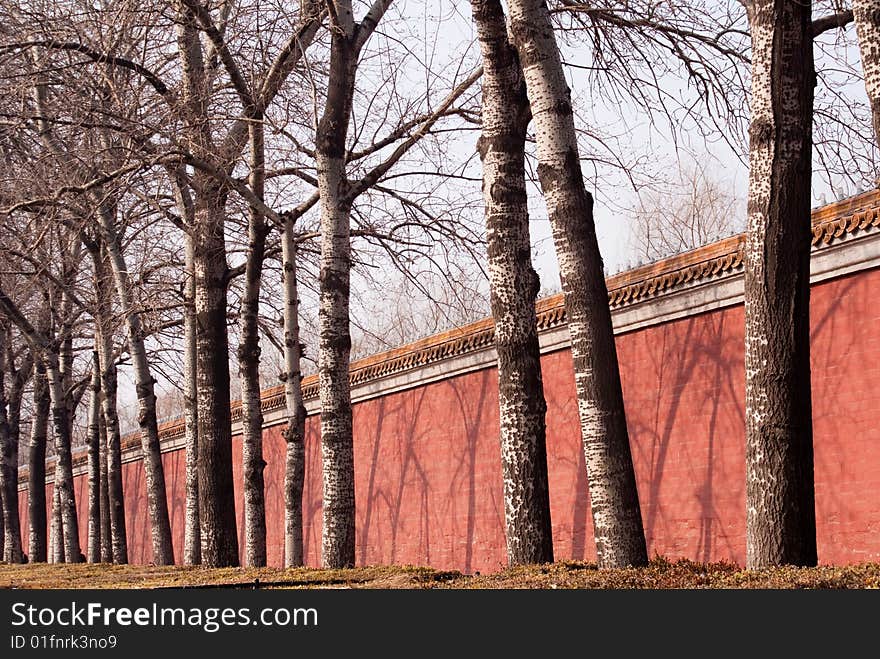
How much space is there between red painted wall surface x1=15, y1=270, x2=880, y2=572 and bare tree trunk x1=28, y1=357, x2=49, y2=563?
29.7 ft

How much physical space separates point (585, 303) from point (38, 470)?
18.5 m

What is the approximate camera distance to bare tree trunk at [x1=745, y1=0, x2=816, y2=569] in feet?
20.4

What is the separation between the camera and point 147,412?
1641 centimetres

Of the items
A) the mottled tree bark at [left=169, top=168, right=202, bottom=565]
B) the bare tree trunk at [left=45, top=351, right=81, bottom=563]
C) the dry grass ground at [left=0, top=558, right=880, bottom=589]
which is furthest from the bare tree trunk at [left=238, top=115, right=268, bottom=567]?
the bare tree trunk at [left=45, top=351, right=81, bottom=563]

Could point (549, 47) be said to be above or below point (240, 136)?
below

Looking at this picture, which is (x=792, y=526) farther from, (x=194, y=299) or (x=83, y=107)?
(x=194, y=299)

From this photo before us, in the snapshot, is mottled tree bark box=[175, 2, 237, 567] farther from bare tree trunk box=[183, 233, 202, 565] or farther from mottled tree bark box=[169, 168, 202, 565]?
bare tree trunk box=[183, 233, 202, 565]

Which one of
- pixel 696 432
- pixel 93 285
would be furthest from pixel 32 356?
pixel 696 432

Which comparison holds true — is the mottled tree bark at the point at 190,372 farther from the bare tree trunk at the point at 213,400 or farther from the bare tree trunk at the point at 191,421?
the bare tree trunk at the point at 213,400

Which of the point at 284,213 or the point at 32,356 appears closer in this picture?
the point at 284,213

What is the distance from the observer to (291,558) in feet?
43.4

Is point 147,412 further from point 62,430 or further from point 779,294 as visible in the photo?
point 779,294

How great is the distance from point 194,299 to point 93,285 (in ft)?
15.0

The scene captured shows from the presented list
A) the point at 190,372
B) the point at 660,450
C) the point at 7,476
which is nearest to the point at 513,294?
the point at 660,450
